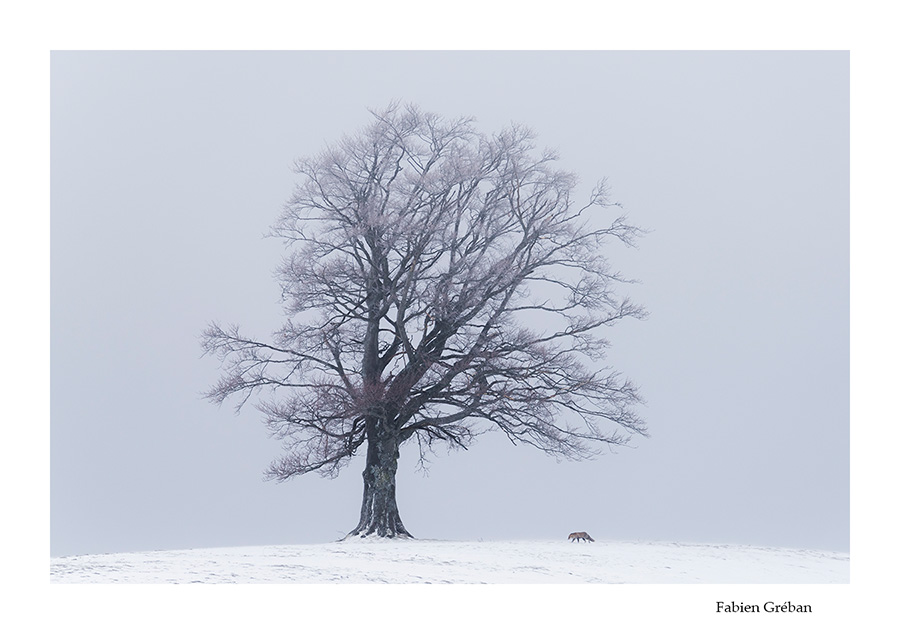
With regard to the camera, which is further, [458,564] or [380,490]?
[380,490]

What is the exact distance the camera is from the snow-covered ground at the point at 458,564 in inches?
657

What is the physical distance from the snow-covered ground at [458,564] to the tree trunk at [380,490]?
70 cm

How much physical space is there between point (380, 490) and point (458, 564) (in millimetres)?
4230

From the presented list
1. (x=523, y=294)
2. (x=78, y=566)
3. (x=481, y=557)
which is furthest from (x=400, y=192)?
(x=78, y=566)

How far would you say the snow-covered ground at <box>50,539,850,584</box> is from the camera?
1669cm

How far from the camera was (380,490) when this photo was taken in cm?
2177

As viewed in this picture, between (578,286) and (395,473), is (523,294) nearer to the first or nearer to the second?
(578,286)

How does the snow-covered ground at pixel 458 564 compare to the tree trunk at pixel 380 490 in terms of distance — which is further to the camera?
the tree trunk at pixel 380 490

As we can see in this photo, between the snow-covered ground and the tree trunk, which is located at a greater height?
the tree trunk

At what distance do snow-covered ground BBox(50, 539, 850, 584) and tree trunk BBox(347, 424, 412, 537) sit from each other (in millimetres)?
698

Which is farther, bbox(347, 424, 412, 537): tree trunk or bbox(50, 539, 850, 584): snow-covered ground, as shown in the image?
bbox(347, 424, 412, 537): tree trunk

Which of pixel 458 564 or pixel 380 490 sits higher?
pixel 380 490

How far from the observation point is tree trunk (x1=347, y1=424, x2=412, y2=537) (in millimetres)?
21578

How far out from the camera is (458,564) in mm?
17812
